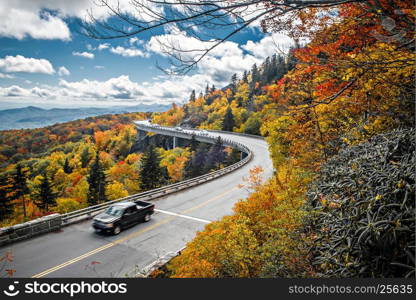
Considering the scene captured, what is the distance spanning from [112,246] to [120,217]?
1762 mm

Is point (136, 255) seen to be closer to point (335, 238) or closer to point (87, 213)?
point (87, 213)

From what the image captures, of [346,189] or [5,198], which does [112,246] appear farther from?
[5,198]

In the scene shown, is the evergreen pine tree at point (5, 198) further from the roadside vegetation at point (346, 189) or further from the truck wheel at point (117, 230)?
the roadside vegetation at point (346, 189)

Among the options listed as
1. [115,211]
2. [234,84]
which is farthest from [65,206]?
[234,84]

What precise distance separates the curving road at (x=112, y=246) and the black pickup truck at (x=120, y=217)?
39 cm

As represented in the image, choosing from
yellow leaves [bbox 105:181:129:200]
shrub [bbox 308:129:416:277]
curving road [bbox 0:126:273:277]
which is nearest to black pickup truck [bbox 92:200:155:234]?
curving road [bbox 0:126:273:277]

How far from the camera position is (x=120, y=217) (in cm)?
1242

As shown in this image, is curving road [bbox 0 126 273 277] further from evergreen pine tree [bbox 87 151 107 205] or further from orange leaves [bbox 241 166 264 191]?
evergreen pine tree [bbox 87 151 107 205]

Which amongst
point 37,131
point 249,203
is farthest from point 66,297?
point 37,131

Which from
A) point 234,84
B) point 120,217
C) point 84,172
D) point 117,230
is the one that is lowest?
point 84,172

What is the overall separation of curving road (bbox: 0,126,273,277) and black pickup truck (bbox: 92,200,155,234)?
1.29ft

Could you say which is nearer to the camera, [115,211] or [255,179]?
[255,179]

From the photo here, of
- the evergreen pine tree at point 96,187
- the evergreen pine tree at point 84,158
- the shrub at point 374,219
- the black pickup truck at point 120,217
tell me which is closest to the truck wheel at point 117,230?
the black pickup truck at point 120,217

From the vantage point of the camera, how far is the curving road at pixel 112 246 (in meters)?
9.06
